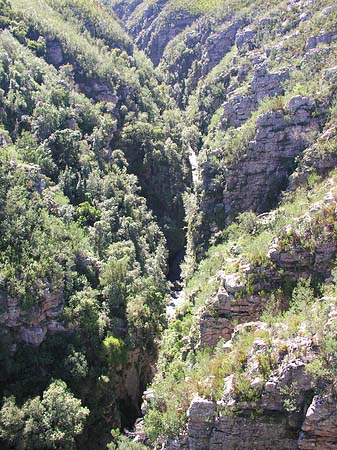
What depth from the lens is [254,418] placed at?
123 feet

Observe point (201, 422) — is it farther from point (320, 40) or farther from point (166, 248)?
point (320, 40)

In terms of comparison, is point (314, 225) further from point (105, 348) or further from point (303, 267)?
point (105, 348)

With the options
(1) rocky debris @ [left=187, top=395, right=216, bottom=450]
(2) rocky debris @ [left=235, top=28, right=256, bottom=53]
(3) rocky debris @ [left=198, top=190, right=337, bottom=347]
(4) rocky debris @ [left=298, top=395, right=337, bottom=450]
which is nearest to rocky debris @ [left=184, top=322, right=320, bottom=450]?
(1) rocky debris @ [left=187, top=395, right=216, bottom=450]

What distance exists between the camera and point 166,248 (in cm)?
9981

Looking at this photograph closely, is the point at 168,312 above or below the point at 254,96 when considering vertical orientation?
below

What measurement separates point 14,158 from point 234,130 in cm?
4533

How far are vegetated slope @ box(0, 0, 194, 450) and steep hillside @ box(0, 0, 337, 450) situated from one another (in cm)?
29

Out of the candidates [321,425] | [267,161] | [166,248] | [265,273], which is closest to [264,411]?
[321,425]

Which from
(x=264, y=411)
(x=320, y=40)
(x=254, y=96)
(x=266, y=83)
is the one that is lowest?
(x=264, y=411)

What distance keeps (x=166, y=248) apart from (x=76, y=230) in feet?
104

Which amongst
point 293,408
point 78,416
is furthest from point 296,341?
point 78,416

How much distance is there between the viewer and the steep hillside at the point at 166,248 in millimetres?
39219

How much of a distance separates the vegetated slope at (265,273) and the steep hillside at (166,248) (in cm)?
20

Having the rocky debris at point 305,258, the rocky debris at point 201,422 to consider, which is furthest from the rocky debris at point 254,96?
the rocky debris at point 201,422
